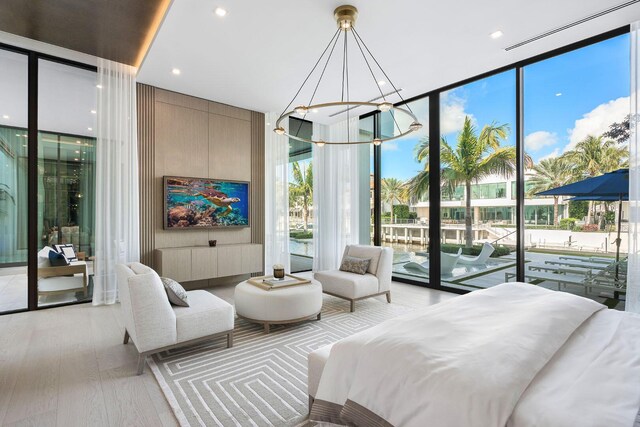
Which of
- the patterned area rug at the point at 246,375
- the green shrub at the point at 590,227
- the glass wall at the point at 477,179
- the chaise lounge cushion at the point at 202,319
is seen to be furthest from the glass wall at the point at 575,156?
the chaise lounge cushion at the point at 202,319

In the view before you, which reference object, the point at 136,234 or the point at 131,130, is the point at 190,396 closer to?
the point at 136,234

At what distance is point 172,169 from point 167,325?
3.14 meters

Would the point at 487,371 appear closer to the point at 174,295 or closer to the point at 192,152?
the point at 174,295

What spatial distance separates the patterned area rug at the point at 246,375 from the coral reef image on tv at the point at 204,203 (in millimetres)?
2229

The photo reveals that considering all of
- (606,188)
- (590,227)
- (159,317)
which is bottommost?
(159,317)

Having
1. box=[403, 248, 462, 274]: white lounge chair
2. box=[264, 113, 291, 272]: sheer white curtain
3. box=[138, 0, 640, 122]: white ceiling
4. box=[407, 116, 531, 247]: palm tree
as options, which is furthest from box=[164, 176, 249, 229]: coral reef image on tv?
box=[403, 248, 462, 274]: white lounge chair

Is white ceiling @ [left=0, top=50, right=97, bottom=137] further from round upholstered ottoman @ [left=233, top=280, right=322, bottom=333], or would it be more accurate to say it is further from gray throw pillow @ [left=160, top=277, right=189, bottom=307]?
round upholstered ottoman @ [left=233, top=280, right=322, bottom=333]

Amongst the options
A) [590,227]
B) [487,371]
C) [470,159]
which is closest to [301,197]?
[470,159]

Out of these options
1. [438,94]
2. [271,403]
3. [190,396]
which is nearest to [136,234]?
[190,396]

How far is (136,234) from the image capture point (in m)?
4.60

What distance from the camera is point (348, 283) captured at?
4207 mm

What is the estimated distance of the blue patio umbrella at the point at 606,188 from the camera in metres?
3.56

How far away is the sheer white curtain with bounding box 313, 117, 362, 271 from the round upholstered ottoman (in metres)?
3.13

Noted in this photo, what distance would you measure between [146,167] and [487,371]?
5008mm
